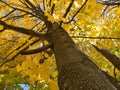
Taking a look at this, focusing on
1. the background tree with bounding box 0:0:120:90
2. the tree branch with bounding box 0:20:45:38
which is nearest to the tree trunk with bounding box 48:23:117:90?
the background tree with bounding box 0:0:120:90

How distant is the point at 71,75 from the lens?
6.79ft

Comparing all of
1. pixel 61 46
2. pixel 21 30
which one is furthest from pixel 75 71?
pixel 21 30

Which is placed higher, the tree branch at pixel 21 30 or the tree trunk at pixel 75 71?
the tree branch at pixel 21 30

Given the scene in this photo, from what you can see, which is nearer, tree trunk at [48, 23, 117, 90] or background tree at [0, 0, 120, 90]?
tree trunk at [48, 23, 117, 90]

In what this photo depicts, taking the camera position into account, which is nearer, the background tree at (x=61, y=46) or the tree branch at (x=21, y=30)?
the background tree at (x=61, y=46)

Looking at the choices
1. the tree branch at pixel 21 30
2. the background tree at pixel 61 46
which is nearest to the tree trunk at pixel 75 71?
the background tree at pixel 61 46

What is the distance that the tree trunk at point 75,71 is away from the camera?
6.12 ft

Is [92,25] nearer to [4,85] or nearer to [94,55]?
[94,55]

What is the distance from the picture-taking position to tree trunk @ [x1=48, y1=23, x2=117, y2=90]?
1.86m

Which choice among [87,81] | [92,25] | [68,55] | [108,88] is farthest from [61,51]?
[92,25]

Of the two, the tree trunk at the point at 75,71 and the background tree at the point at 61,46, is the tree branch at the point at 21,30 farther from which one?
the tree trunk at the point at 75,71

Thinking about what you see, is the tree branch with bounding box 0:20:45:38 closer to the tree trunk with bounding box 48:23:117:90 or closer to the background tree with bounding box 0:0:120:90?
the background tree with bounding box 0:0:120:90

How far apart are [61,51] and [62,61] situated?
21 centimetres

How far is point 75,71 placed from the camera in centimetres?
209
